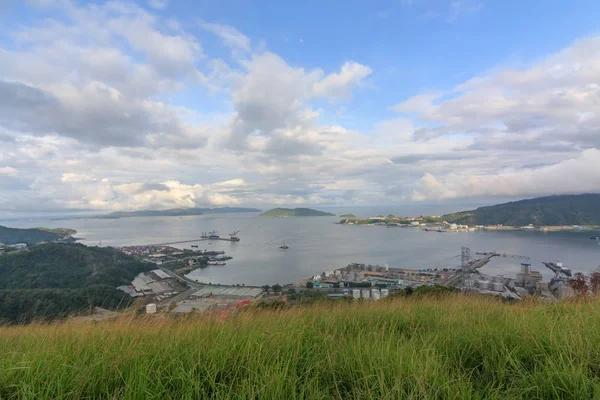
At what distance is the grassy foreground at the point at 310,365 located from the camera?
3.94 feet

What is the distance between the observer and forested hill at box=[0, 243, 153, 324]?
12710 millimetres

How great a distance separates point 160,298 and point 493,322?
18186mm

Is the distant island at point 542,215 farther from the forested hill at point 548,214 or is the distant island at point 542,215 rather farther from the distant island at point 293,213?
the distant island at point 293,213

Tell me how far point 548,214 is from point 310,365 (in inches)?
3055

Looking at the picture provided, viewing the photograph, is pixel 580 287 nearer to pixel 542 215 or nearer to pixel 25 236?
pixel 542 215

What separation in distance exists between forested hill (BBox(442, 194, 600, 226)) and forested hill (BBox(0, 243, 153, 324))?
69068 mm

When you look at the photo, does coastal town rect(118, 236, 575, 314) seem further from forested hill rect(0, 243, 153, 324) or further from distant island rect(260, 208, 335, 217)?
distant island rect(260, 208, 335, 217)

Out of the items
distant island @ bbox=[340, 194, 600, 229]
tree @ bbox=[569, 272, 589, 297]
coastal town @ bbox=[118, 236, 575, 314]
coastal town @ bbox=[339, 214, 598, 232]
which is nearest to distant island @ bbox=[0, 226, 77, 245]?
coastal town @ bbox=[118, 236, 575, 314]

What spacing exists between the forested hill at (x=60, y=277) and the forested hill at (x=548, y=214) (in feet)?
227

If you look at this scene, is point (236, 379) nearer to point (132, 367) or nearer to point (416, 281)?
point (132, 367)

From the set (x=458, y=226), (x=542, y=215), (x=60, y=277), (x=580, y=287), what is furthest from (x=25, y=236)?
(x=542, y=215)

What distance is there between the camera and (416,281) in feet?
67.7

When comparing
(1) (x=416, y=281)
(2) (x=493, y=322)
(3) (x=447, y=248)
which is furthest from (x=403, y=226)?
(2) (x=493, y=322)

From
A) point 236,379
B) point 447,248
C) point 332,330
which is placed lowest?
point 447,248
